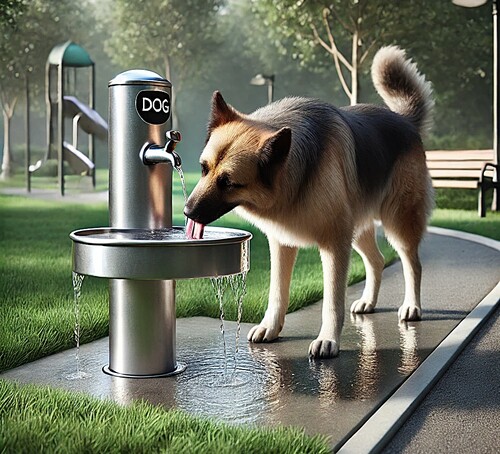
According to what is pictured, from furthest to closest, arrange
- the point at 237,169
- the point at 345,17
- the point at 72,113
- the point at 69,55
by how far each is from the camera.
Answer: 1. the point at 72,113
2. the point at 69,55
3. the point at 345,17
4. the point at 237,169

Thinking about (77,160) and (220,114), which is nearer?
(220,114)

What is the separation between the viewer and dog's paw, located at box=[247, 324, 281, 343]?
14.8ft

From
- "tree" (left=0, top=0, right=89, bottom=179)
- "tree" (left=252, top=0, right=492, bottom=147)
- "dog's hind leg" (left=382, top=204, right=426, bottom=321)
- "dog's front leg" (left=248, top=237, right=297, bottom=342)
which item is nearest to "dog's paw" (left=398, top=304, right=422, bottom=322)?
"dog's hind leg" (left=382, top=204, right=426, bottom=321)

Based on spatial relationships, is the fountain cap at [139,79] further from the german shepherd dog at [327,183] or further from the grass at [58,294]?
the grass at [58,294]

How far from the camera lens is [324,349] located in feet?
13.5

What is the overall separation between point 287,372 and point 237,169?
1.13 meters

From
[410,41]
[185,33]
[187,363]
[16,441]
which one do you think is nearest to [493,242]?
[187,363]

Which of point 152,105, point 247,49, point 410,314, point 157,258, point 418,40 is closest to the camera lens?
point 157,258

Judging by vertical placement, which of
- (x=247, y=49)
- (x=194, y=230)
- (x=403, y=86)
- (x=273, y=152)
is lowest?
(x=194, y=230)

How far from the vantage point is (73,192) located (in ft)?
Result: 64.1

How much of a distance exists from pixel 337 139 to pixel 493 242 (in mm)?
5506

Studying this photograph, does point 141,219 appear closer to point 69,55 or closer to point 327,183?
point 327,183

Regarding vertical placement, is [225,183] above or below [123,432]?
above

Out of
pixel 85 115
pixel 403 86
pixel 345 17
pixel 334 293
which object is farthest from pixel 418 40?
pixel 334 293
